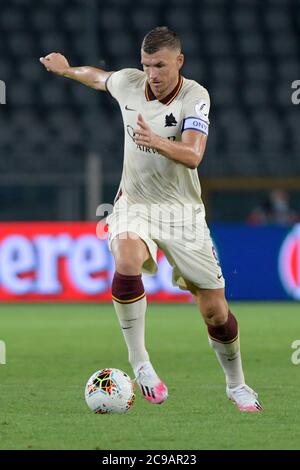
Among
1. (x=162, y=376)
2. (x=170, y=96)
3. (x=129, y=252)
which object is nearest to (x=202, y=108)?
(x=170, y=96)

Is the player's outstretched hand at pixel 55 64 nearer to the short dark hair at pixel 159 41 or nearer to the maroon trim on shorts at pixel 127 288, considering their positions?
the short dark hair at pixel 159 41

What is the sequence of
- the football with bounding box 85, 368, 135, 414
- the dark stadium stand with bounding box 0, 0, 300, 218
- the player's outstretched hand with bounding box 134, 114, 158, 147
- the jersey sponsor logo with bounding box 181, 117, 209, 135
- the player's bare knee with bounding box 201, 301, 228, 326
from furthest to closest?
the dark stadium stand with bounding box 0, 0, 300, 218, the player's bare knee with bounding box 201, 301, 228, 326, the jersey sponsor logo with bounding box 181, 117, 209, 135, the football with bounding box 85, 368, 135, 414, the player's outstretched hand with bounding box 134, 114, 158, 147

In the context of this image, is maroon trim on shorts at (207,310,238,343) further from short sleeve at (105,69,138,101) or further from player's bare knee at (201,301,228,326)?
short sleeve at (105,69,138,101)

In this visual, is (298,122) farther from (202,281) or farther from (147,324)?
(202,281)

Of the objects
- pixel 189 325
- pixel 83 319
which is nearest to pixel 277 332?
pixel 189 325

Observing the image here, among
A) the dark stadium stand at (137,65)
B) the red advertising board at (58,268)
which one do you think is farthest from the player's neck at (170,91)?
the dark stadium stand at (137,65)

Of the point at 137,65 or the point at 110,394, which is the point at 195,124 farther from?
the point at 137,65

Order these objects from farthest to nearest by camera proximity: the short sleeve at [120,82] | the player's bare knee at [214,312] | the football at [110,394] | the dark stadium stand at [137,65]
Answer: the dark stadium stand at [137,65] < the short sleeve at [120,82] < the player's bare knee at [214,312] < the football at [110,394]

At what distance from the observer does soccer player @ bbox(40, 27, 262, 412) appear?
6273 millimetres

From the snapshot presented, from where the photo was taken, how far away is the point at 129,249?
6.23m

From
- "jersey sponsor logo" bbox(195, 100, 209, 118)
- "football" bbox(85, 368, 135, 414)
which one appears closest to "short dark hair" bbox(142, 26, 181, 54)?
"jersey sponsor logo" bbox(195, 100, 209, 118)

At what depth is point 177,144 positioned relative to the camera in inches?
239

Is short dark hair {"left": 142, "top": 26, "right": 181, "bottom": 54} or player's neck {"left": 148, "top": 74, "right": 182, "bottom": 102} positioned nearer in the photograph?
short dark hair {"left": 142, "top": 26, "right": 181, "bottom": 54}

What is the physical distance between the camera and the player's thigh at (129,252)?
6219mm
